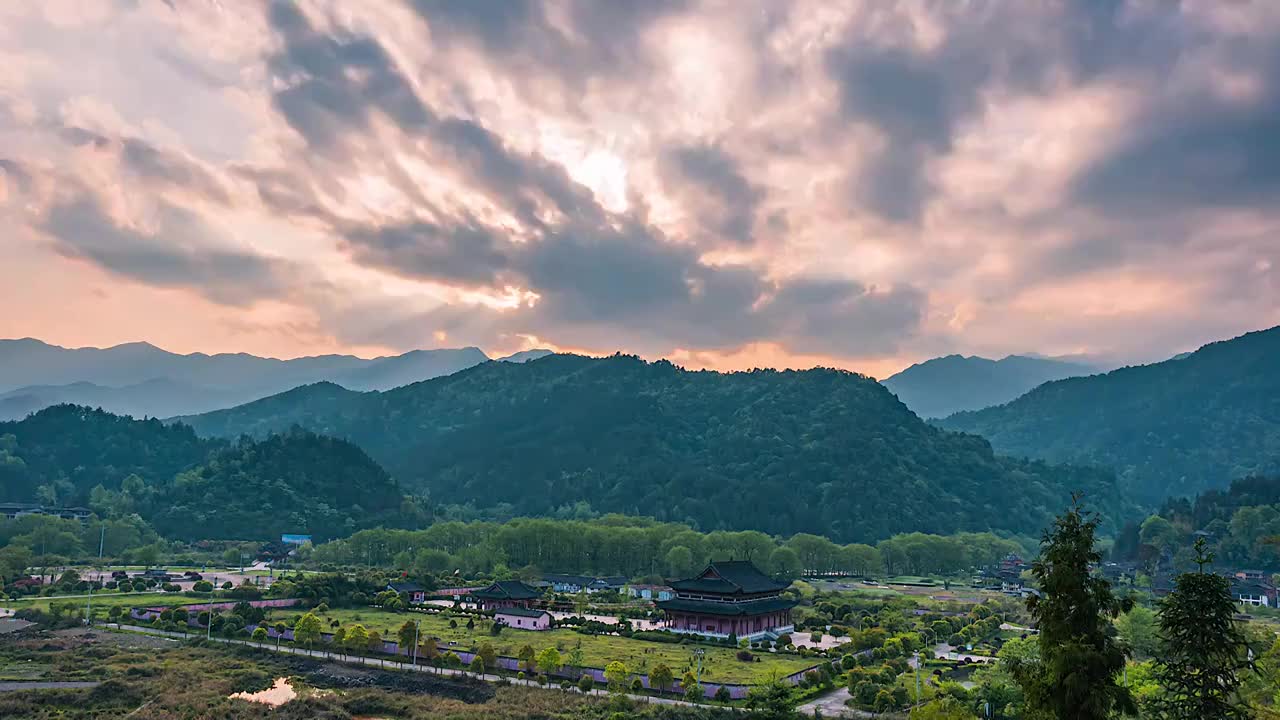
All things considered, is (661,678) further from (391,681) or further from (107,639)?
(107,639)

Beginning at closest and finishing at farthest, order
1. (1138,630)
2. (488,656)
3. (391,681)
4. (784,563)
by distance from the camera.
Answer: (391,681) → (1138,630) → (488,656) → (784,563)

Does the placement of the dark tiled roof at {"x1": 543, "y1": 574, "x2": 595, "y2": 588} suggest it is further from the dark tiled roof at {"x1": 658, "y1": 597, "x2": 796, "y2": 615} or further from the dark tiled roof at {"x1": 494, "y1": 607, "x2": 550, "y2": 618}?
the dark tiled roof at {"x1": 658, "y1": 597, "x2": 796, "y2": 615}

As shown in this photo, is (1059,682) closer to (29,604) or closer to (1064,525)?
(1064,525)

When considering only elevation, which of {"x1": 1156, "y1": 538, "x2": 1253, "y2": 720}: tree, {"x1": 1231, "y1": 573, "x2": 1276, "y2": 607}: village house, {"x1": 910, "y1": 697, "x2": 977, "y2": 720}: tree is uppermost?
{"x1": 1156, "y1": 538, "x2": 1253, "y2": 720}: tree

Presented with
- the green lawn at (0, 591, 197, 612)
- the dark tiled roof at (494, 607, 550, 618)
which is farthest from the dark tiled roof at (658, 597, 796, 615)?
the green lawn at (0, 591, 197, 612)

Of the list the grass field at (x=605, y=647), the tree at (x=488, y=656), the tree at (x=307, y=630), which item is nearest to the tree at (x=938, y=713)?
the grass field at (x=605, y=647)

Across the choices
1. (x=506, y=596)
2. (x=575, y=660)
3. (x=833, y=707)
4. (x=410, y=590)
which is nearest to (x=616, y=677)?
(x=575, y=660)

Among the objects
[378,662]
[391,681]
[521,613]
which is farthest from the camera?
[521,613]

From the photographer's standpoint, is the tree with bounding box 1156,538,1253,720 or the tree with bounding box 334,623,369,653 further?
the tree with bounding box 334,623,369,653
